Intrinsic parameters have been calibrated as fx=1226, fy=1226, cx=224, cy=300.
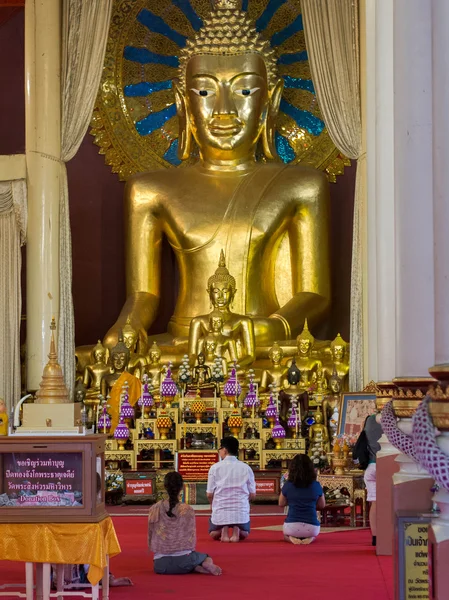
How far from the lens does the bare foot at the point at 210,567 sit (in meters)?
5.96

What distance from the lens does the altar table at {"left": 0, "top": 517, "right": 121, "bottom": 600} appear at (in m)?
5.05

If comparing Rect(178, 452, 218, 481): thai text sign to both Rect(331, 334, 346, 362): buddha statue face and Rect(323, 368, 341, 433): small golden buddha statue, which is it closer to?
Rect(323, 368, 341, 433): small golden buddha statue

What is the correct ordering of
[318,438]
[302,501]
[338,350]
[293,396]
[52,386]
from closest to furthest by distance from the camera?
[52,386]
[302,501]
[318,438]
[293,396]
[338,350]

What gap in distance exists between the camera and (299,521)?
7223mm

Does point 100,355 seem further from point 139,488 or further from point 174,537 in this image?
point 174,537

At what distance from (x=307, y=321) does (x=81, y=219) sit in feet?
9.51

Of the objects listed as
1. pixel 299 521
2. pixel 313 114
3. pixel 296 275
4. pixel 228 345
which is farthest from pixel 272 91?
Result: pixel 299 521

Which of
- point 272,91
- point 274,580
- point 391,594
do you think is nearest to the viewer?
point 391,594

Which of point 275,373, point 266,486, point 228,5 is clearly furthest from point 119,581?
point 228,5

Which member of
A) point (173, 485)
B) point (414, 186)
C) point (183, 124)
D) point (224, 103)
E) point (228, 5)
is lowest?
point (173, 485)

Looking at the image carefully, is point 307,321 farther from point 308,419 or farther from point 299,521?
point 299,521

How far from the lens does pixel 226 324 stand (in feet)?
38.3

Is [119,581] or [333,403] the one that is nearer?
[119,581]

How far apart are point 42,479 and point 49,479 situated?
31 mm
